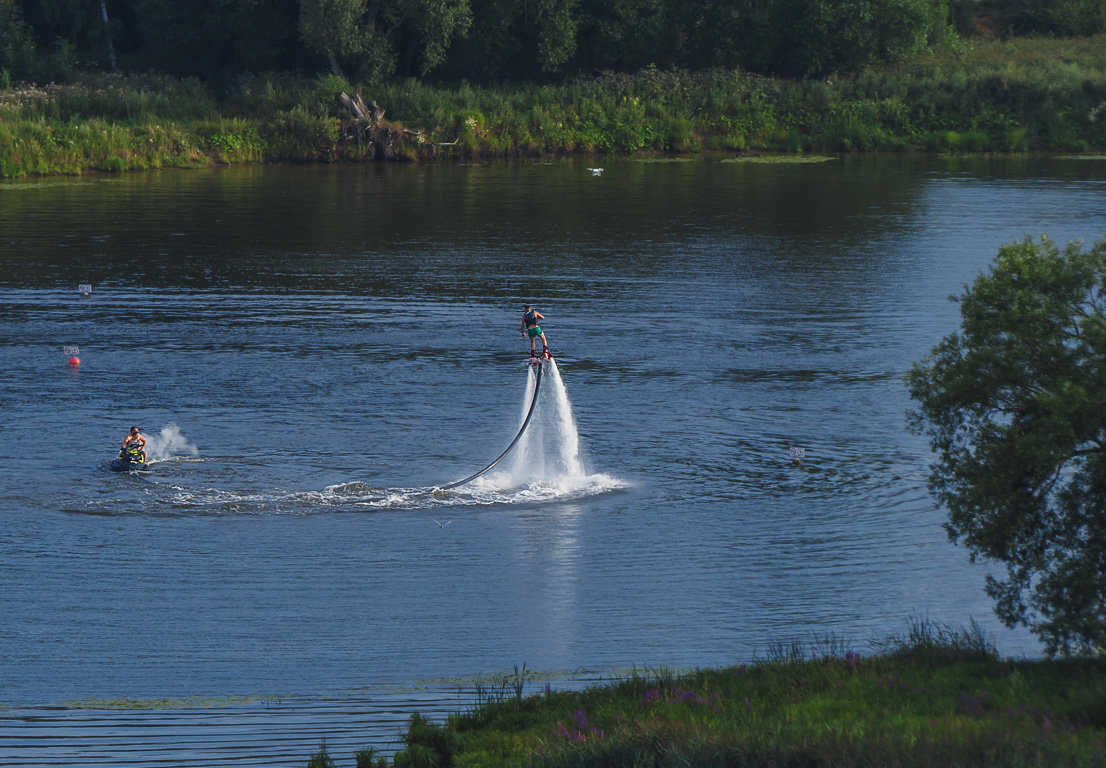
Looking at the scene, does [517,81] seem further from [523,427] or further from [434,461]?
[523,427]

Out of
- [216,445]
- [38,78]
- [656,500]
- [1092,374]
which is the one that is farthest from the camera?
[38,78]

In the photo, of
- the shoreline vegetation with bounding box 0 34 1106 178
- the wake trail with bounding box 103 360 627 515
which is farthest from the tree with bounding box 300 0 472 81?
the wake trail with bounding box 103 360 627 515

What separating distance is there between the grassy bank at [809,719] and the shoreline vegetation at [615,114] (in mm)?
68274

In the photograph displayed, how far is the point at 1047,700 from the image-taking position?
13891mm

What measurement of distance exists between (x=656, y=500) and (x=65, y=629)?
34.5 ft

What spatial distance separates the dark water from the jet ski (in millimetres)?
367

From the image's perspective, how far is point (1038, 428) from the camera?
1500 cm

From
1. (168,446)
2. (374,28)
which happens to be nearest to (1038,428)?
(168,446)

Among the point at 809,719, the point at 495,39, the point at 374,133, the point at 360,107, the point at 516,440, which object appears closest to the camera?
the point at 809,719

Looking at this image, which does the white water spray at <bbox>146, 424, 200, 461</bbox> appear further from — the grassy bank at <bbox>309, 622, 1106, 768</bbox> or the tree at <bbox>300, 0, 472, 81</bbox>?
the tree at <bbox>300, 0, 472, 81</bbox>

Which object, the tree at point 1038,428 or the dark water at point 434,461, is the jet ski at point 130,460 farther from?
the tree at point 1038,428

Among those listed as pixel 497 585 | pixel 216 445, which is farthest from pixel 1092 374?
pixel 216 445

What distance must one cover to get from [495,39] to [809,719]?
8290 cm

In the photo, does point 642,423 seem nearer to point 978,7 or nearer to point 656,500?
point 656,500
